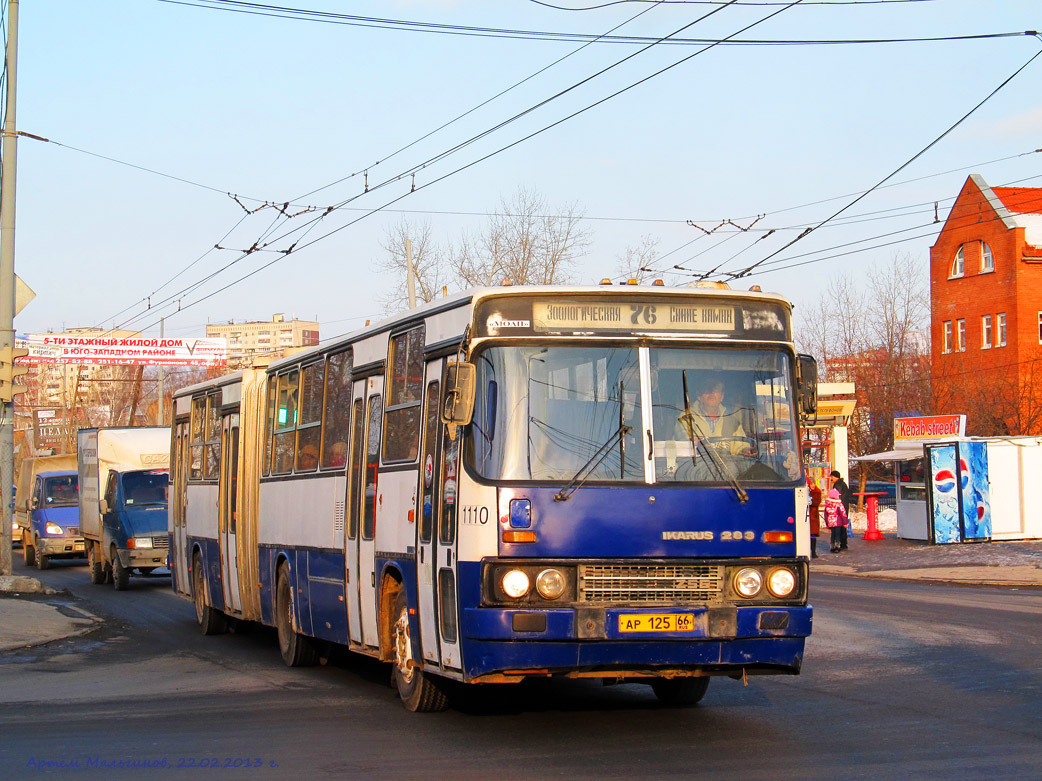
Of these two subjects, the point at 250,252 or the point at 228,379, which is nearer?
the point at 228,379

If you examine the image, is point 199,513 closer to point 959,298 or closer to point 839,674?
point 839,674

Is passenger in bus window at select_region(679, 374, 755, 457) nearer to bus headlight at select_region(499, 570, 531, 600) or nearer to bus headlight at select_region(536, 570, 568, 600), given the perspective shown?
bus headlight at select_region(536, 570, 568, 600)

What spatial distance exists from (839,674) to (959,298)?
162 ft

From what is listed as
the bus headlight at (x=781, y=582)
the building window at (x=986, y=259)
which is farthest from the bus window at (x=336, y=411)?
the building window at (x=986, y=259)

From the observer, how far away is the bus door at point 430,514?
350 inches

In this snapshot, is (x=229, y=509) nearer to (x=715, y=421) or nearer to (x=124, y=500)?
(x=715, y=421)

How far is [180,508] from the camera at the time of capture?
18.4m

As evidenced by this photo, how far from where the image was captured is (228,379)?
15742 millimetres

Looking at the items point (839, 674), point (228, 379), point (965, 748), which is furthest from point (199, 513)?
point (965, 748)

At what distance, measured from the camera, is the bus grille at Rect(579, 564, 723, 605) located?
8141mm

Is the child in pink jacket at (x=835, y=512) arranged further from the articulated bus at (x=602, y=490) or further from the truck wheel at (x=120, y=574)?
the articulated bus at (x=602, y=490)

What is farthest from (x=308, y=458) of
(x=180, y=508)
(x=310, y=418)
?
(x=180, y=508)

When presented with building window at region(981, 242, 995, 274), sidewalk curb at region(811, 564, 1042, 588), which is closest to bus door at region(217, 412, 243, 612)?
sidewalk curb at region(811, 564, 1042, 588)

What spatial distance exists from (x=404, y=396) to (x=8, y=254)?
14.2 meters
